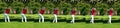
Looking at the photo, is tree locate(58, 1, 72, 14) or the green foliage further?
tree locate(58, 1, 72, 14)

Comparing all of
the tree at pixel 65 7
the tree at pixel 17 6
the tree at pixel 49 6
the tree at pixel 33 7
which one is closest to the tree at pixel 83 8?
the tree at pixel 65 7

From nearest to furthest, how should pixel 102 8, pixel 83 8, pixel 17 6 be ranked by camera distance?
pixel 102 8
pixel 83 8
pixel 17 6

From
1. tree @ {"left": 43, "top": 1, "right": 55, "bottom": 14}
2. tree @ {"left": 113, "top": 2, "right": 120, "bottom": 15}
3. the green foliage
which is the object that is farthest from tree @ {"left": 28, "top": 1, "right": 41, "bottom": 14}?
tree @ {"left": 113, "top": 2, "right": 120, "bottom": 15}

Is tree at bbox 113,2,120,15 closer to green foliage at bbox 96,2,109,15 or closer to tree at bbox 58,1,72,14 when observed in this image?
green foliage at bbox 96,2,109,15

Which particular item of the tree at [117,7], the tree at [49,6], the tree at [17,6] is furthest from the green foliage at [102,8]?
the tree at [17,6]

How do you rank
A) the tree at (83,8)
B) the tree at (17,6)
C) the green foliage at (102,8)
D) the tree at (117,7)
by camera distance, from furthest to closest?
1. the tree at (17,6)
2. the tree at (83,8)
3. the green foliage at (102,8)
4. the tree at (117,7)

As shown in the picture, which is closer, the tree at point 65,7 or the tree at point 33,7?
the tree at point 65,7

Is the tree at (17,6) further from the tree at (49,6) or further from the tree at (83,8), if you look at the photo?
the tree at (83,8)

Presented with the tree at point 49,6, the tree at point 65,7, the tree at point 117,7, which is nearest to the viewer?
the tree at point 117,7

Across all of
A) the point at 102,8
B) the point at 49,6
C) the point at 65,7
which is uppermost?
the point at 49,6

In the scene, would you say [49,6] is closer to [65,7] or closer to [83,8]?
[65,7]

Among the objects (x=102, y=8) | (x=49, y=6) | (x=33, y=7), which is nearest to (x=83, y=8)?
(x=102, y=8)

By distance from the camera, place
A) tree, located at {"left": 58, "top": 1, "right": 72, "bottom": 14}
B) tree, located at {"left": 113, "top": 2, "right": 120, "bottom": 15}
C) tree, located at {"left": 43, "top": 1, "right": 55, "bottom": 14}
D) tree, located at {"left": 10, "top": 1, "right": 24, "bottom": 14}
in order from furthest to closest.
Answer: tree, located at {"left": 10, "top": 1, "right": 24, "bottom": 14}, tree, located at {"left": 43, "top": 1, "right": 55, "bottom": 14}, tree, located at {"left": 58, "top": 1, "right": 72, "bottom": 14}, tree, located at {"left": 113, "top": 2, "right": 120, "bottom": 15}

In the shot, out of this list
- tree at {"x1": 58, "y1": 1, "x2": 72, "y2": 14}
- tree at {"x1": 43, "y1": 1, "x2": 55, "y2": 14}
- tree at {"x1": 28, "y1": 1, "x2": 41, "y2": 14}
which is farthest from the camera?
tree at {"x1": 28, "y1": 1, "x2": 41, "y2": 14}
